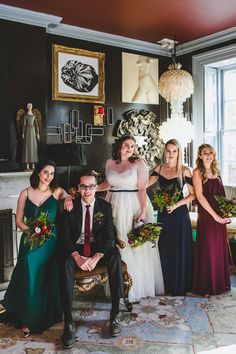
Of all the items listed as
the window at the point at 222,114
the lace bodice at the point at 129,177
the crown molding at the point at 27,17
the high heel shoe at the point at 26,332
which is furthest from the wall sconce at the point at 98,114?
the high heel shoe at the point at 26,332

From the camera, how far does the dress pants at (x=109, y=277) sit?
123 inches

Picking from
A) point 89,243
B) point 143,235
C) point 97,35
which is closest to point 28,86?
point 97,35

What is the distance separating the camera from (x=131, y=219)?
3877 mm

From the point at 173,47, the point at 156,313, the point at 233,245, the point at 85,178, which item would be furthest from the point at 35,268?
the point at 173,47

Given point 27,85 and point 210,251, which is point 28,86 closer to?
point 27,85

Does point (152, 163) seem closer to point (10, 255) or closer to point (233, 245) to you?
point (233, 245)

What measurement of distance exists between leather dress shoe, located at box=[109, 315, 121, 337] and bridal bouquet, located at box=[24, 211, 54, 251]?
0.89 meters

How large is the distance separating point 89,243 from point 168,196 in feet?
3.37

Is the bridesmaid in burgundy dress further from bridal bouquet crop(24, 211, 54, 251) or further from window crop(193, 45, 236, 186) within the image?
window crop(193, 45, 236, 186)

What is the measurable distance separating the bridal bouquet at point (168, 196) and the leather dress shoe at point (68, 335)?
1.52 meters

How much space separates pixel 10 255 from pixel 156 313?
6.08ft

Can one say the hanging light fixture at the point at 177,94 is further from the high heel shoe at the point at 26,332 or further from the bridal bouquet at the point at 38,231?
the high heel shoe at the point at 26,332

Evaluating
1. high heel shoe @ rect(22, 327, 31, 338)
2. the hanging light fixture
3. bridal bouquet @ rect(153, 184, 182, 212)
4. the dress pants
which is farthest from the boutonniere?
the hanging light fixture

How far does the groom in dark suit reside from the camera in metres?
3.18
